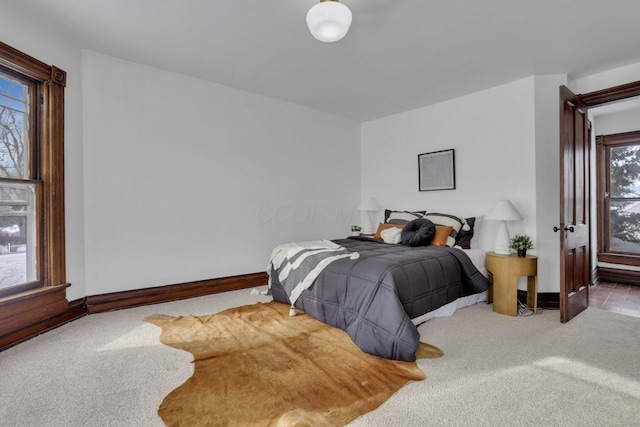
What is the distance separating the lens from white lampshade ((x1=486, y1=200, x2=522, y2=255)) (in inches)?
129

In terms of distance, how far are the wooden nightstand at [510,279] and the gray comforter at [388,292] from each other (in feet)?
0.49

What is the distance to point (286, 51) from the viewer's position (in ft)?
9.73

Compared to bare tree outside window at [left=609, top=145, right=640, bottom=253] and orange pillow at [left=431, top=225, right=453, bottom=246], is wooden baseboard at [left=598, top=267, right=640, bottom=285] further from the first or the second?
orange pillow at [left=431, top=225, right=453, bottom=246]

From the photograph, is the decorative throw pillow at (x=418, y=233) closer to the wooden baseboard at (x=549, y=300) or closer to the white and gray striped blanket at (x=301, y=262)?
the white and gray striped blanket at (x=301, y=262)

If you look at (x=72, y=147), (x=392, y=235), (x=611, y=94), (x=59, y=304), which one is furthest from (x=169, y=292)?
(x=611, y=94)

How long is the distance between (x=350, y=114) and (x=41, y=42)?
3698mm

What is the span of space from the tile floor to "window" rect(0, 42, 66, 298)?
5397 millimetres

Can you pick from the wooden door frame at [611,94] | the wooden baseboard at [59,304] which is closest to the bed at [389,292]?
the wooden baseboard at [59,304]

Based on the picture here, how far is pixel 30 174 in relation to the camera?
8.60ft

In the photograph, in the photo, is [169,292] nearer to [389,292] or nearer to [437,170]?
[389,292]

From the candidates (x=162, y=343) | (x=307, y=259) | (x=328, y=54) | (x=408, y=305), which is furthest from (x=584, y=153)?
(x=162, y=343)

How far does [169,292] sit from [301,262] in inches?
62.3

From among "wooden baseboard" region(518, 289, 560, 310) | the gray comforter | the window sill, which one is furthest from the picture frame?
the window sill

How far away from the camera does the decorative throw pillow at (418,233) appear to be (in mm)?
3514
